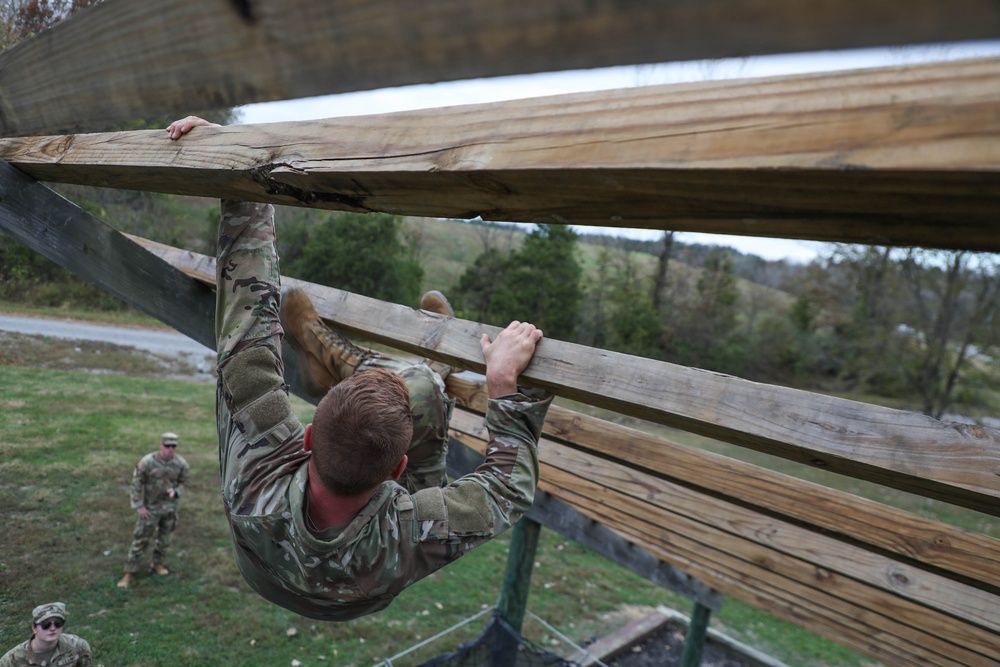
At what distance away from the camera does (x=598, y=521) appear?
426 centimetres

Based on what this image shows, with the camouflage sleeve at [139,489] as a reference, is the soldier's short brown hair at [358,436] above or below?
above

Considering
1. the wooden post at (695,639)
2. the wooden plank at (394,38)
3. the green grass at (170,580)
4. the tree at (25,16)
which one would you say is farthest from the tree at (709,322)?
the wooden plank at (394,38)

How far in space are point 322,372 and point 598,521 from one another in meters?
2.21

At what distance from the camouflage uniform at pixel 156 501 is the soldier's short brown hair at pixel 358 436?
20.3ft

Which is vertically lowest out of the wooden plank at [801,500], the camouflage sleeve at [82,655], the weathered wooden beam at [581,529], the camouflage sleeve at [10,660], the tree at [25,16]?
the camouflage sleeve at [82,655]

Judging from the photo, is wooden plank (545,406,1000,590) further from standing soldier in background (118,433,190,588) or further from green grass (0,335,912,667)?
standing soldier in background (118,433,190,588)

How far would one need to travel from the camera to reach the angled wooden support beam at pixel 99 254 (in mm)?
2475

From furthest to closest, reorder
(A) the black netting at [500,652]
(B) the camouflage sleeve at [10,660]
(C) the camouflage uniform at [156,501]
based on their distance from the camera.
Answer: (C) the camouflage uniform at [156,501], (A) the black netting at [500,652], (B) the camouflage sleeve at [10,660]

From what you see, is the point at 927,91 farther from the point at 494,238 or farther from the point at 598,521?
the point at 494,238

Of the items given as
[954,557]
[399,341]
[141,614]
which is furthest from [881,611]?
[141,614]

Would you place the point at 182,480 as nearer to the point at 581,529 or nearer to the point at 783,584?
the point at 581,529

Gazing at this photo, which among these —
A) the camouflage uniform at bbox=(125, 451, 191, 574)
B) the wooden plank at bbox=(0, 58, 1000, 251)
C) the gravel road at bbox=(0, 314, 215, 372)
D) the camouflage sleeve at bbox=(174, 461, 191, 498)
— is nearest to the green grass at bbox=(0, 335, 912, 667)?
the gravel road at bbox=(0, 314, 215, 372)

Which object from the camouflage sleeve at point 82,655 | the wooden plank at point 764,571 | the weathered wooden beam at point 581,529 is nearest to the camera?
the wooden plank at point 764,571

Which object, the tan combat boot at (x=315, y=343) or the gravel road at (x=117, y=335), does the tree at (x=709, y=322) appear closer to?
the gravel road at (x=117, y=335)
